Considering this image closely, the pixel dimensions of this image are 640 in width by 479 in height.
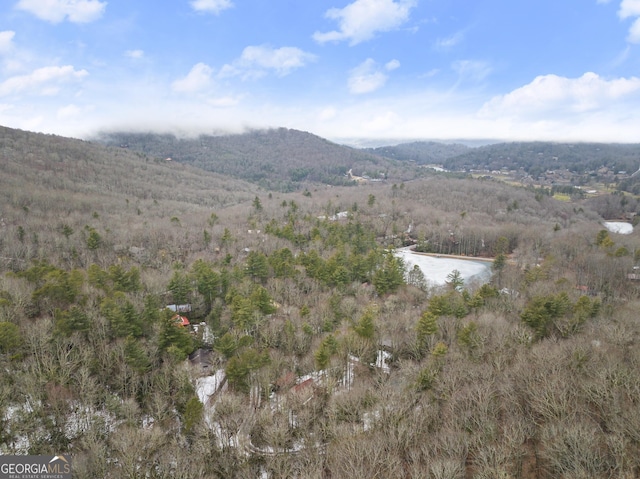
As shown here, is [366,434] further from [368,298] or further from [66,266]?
[66,266]

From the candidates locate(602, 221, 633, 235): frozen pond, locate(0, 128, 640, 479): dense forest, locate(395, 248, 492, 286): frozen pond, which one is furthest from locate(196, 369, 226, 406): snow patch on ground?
locate(602, 221, 633, 235): frozen pond

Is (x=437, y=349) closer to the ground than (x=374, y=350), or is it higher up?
higher up

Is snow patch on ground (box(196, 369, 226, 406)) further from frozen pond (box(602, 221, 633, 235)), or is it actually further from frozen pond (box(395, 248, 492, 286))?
frozen pond (box(602, 221, 633, 235))

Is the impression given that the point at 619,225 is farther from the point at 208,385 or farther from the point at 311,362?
the point at 208,385

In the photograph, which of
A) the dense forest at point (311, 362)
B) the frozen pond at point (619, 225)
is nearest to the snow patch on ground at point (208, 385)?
the dense forest at point (311, 362)

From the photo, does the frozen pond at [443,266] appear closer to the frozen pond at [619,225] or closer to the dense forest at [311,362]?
the dense forest at [311,362]

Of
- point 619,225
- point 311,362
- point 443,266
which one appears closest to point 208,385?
point 311,362

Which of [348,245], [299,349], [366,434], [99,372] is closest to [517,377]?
[366,434]
